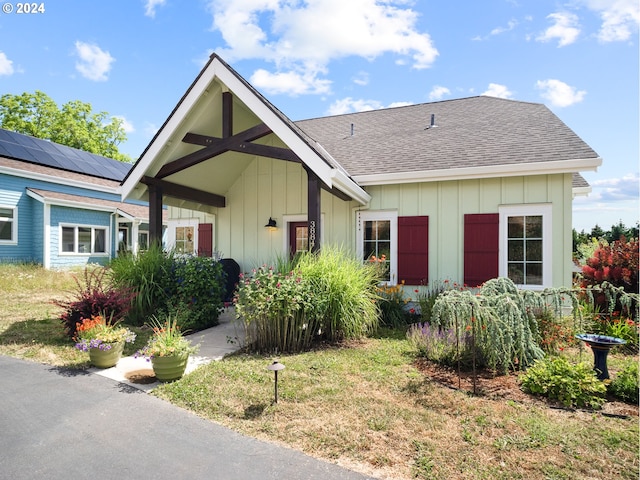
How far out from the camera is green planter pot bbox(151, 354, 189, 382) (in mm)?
4121

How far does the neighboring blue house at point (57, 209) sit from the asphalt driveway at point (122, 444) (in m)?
10.4

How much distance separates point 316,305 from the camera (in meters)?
5.26

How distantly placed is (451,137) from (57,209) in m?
15.8

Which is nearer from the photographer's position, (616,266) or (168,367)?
(168,367)

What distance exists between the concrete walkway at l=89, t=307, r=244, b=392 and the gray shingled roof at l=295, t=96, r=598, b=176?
437 centimetres

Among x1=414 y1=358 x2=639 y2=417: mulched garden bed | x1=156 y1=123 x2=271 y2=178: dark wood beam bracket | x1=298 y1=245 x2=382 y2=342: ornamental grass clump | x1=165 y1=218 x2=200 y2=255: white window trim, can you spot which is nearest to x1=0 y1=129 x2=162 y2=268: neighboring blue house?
x1=165 y1=218 x2=200 y2=255: white window trim

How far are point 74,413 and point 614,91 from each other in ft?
27.3

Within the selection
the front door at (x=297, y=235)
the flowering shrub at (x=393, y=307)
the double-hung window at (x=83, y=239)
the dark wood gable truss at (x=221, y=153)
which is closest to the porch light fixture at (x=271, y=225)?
the front door at (x=297, y=235)

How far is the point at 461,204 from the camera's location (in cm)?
741

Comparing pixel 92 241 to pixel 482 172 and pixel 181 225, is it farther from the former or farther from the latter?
pixel 482 172

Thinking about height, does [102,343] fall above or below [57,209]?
below

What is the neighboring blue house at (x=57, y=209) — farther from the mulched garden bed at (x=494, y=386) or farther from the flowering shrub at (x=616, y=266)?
the flowering shrub at (x=616, y=266)

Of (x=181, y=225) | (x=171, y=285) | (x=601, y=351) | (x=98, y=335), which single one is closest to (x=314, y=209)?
(x=171, y=285)

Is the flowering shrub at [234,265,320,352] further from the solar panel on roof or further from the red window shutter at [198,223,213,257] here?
the solar panel on roof
